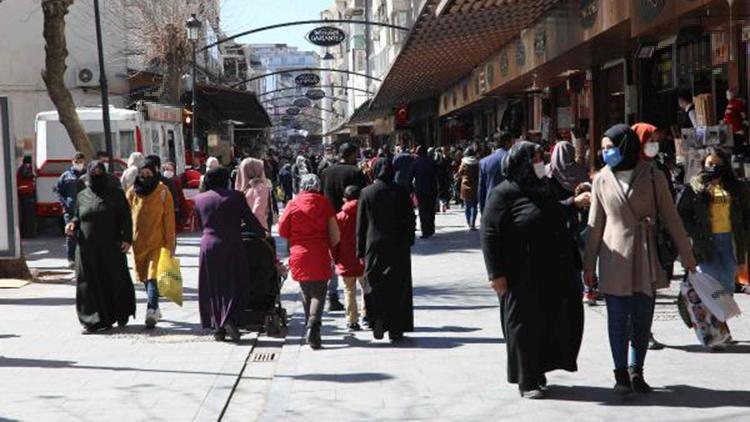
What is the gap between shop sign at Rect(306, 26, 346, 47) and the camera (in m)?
42.5

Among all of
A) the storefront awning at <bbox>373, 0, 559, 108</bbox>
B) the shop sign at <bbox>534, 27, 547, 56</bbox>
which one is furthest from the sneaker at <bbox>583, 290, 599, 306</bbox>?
the shop sign at <bbox>534, 27, 547, 56</bbox>

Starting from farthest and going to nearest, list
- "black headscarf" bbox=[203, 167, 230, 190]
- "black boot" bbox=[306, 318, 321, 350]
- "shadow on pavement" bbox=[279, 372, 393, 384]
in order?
"black headscarf" bbox=[203, 167, 230, 190], "black boot" bbox=[306, 318, 321, 350], "shadow on pavement" bbox=[279, 372, 393, 384]

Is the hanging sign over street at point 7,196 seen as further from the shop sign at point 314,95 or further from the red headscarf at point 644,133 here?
the shop sign at point 314,95

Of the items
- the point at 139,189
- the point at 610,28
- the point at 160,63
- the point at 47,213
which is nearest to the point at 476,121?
the point at 160,63

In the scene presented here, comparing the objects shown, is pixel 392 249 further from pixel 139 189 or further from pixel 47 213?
pixel 47 213

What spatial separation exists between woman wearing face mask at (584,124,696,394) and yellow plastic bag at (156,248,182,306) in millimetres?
5132

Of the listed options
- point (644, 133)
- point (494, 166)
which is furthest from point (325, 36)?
Result: point (644, 133)

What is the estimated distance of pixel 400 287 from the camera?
1043 centimetres

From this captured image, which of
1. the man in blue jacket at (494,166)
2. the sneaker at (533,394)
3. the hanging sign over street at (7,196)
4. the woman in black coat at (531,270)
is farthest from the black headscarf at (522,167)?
the hanging sign over street at (7,196)

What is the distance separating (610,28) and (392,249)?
6.48m

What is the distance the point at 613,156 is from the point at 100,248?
5703 millimetres

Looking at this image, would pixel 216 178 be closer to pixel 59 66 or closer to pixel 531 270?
pixel 531 270

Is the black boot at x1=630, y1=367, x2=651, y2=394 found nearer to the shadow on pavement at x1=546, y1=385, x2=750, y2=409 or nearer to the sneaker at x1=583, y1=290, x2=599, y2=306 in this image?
the shadow on pavement at x1=546, y1=385, x2=750, y2=409

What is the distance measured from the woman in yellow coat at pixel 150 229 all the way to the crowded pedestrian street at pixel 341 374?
0.42 metres
